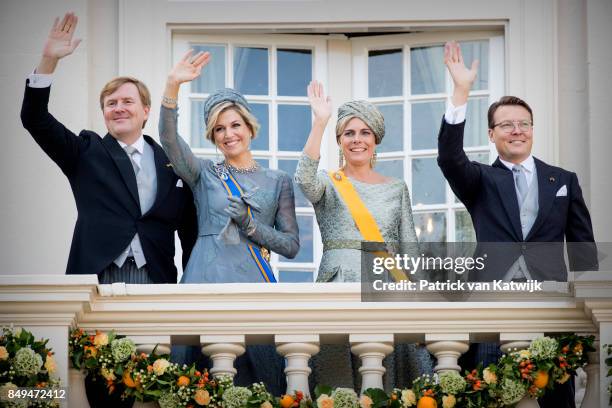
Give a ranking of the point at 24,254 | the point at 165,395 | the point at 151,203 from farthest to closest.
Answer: the point at 24,254, the point at 151,203, the point at 165,395

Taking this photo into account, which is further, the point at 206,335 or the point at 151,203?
the point at 151,203

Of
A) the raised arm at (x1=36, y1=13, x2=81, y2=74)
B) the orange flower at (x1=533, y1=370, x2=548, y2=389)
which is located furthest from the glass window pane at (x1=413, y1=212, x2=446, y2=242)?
the orange flower at (x1=533, y1=370, x2=548, y2=389)

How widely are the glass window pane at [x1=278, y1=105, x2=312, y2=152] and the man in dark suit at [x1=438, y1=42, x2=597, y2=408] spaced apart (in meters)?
2.74

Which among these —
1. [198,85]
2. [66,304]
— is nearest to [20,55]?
[198,85]

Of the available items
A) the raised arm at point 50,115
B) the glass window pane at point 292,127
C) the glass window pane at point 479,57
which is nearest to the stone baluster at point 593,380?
the raised arm at point 50,115

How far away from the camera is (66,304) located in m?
12.2

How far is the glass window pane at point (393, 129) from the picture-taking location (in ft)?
53.2

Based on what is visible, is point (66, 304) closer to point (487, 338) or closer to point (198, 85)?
point (487, 338)

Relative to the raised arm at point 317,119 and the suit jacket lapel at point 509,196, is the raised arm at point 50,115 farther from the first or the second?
the suit jacket lapel at point 509,196

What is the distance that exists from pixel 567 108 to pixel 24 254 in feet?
12.2

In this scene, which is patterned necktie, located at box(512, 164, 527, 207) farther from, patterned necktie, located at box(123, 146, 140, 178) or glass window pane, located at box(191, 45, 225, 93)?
glass window pane, located at box(191, 45, 225, 93)

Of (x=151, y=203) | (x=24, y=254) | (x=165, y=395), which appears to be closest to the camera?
(x=165, y=395)

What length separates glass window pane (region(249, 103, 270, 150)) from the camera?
16.2 meters

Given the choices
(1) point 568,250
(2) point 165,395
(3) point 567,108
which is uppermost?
(3) point 567,108
